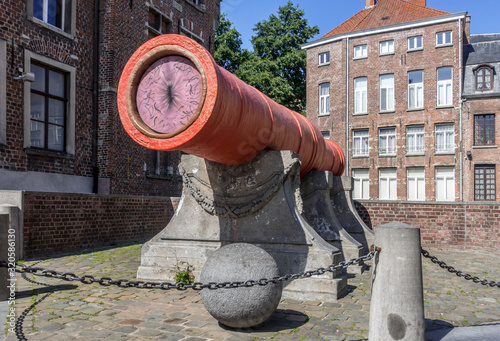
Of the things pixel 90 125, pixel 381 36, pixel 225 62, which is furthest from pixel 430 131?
pixel 90 125

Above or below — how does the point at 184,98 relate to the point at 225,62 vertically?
below

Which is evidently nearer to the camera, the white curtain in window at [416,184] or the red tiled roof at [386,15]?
the white curtain in window at [416,184]

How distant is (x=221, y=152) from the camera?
17.3ft

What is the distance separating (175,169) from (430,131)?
668 inches

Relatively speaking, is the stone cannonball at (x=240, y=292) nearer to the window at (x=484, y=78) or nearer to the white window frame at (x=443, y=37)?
the window at (x=484, y=78)

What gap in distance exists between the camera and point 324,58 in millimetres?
31719

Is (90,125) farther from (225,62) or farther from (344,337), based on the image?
(225,62)

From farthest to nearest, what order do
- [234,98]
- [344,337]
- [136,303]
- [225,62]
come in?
1. [225,62]
2. [136,303]
3. [234,98]
4. [344,337]

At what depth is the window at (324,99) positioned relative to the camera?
1246 inches

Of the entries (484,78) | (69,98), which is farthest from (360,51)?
(69,98)

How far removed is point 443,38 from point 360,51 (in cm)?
513

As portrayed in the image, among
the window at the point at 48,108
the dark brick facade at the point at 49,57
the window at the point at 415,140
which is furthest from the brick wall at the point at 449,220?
the window at the point at 415,140

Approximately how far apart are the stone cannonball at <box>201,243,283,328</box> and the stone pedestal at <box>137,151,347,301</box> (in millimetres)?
1385

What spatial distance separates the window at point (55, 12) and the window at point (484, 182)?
22.9m
